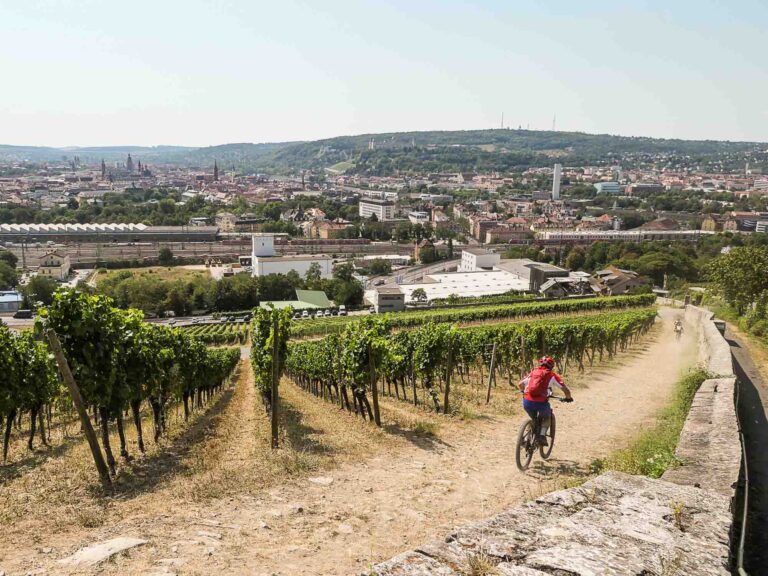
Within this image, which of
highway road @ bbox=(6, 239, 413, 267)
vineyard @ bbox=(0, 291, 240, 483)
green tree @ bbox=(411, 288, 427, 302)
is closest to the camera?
vineyard @ bbox=(0, 291, 240, 483)

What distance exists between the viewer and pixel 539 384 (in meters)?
8.28

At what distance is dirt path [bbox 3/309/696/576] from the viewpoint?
5.57 metres

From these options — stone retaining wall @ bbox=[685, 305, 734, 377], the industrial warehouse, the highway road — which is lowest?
the highway road

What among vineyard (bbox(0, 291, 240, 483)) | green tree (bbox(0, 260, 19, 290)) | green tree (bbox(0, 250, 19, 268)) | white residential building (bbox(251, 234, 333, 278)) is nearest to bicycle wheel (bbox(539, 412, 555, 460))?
vineyard (bbox(0, 291, 240, 483))

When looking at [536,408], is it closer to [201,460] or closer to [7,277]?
[201,460]

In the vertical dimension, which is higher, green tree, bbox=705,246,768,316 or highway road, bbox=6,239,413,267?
green tree, bbox=705,246,768,316

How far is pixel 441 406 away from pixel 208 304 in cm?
6524

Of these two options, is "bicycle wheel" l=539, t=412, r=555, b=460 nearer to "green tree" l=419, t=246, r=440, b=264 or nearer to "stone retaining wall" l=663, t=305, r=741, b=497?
"stone retaining wall" l=663, t=305, r=741, b=497

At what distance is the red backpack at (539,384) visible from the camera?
8211 mm

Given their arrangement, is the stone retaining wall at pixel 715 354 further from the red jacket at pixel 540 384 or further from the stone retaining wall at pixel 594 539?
the stone retaining wall at pixel 594 539

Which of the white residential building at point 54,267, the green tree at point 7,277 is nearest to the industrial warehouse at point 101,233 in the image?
the white residential building at point 54,267

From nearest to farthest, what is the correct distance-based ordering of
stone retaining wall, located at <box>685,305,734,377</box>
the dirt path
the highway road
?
the dirt path → stone retaining wall, located at <box>685,305,734,377</box> → the highway road

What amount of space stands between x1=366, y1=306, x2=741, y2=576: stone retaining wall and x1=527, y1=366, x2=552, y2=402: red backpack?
2.22m

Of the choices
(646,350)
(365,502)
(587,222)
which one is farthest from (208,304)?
(587,222)
